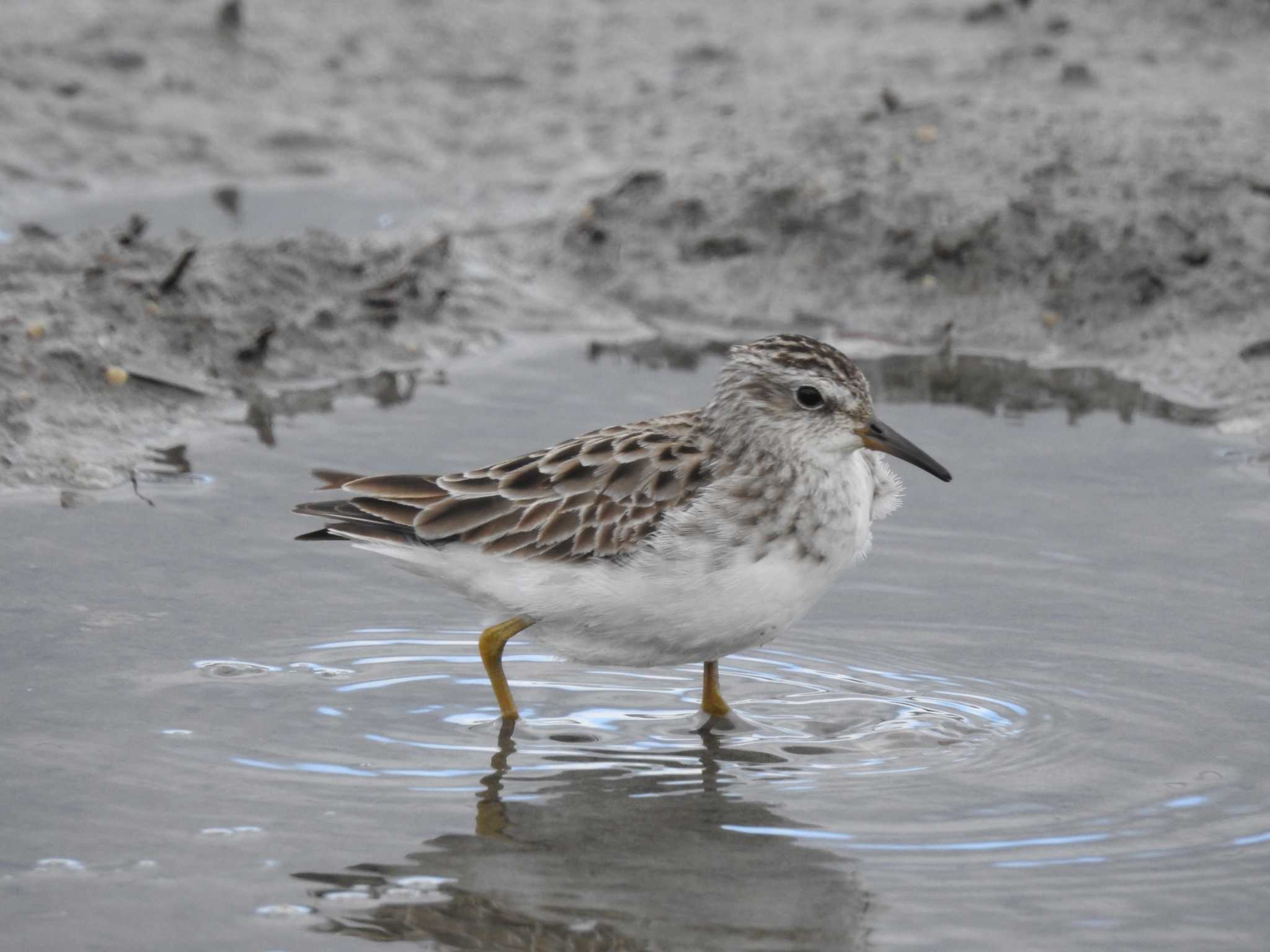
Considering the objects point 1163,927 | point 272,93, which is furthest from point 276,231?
point 1163,927

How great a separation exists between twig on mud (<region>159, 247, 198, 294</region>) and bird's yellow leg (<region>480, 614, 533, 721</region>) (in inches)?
178

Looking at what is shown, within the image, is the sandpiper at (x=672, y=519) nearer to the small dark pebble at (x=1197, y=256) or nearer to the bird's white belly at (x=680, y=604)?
the bird's white belly at (x=680, y=604)

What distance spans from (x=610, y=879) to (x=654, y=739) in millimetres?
1321

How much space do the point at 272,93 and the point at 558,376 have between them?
576cm

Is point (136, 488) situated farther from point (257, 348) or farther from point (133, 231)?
point (133, 231)

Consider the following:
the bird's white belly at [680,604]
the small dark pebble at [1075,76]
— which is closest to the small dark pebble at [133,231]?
the bird's white belly at [680,604]

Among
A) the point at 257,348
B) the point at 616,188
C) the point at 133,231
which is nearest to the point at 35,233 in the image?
the point at 133,231

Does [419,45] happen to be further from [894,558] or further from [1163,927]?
[1163,927]

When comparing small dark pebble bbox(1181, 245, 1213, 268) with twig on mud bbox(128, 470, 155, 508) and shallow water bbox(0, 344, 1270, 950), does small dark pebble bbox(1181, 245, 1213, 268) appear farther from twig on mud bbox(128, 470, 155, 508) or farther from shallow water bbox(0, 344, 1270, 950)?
twig on mud bbox(128, 470, 155, 508)

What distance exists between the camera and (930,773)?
670cm

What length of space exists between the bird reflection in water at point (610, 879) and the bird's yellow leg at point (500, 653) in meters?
0.49

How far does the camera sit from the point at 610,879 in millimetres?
5855

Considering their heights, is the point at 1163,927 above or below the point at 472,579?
below

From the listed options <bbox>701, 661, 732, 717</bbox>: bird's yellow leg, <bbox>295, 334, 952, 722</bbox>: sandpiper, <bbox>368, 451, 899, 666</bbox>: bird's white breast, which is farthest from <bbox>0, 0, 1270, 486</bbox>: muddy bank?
<bbox>701, 661, 732, 717</bbox>: bird's yellow leg
